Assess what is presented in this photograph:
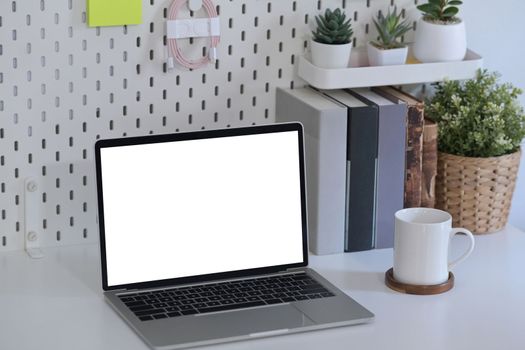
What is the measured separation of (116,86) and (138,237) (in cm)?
27

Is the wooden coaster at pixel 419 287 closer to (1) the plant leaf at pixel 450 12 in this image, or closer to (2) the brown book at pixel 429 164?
(2) the brown book at pixel 429 164

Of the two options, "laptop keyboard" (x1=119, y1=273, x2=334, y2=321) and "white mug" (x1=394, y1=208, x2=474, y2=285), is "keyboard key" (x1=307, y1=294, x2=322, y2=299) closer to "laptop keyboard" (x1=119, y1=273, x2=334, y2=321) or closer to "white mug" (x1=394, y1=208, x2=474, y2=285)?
"laptop keyboard" (x1=119, y1=273, x2=334, y2=321)

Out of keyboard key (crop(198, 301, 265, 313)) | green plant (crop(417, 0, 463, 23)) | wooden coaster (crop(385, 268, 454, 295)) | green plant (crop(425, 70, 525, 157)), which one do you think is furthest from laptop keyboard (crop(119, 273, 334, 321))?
green plant (crop(417, 0, 463, 23))

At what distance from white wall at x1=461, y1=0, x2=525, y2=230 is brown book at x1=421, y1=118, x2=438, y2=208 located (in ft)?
0.73

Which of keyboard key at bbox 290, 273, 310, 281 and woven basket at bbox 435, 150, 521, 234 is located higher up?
woven basket at bbox 435, 150, 521, 234

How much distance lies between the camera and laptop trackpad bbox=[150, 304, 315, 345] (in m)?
1.33

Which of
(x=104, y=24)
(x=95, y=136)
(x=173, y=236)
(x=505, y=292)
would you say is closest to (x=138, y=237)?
(x=173, y=236)

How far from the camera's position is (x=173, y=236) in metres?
1.50

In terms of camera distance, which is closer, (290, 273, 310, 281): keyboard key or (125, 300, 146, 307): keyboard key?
(125, 300, 146, 307): keyboard key

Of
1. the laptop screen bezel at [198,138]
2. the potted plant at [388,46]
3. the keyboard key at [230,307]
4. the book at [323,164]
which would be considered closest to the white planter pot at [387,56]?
the potted plant at [388,46]

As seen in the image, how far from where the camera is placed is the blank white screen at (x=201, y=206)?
4.84ft

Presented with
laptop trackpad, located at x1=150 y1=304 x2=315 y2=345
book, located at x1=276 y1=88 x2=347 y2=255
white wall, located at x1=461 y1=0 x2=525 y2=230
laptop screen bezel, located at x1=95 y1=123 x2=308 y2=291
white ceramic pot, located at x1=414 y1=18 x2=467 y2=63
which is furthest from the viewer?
white wall, located at x1=461 y1=0 x2=525 y2=230

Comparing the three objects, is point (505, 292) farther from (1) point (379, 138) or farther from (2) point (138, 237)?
(2) point (138, 237)

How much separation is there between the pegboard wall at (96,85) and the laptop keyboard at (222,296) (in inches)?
10.4
